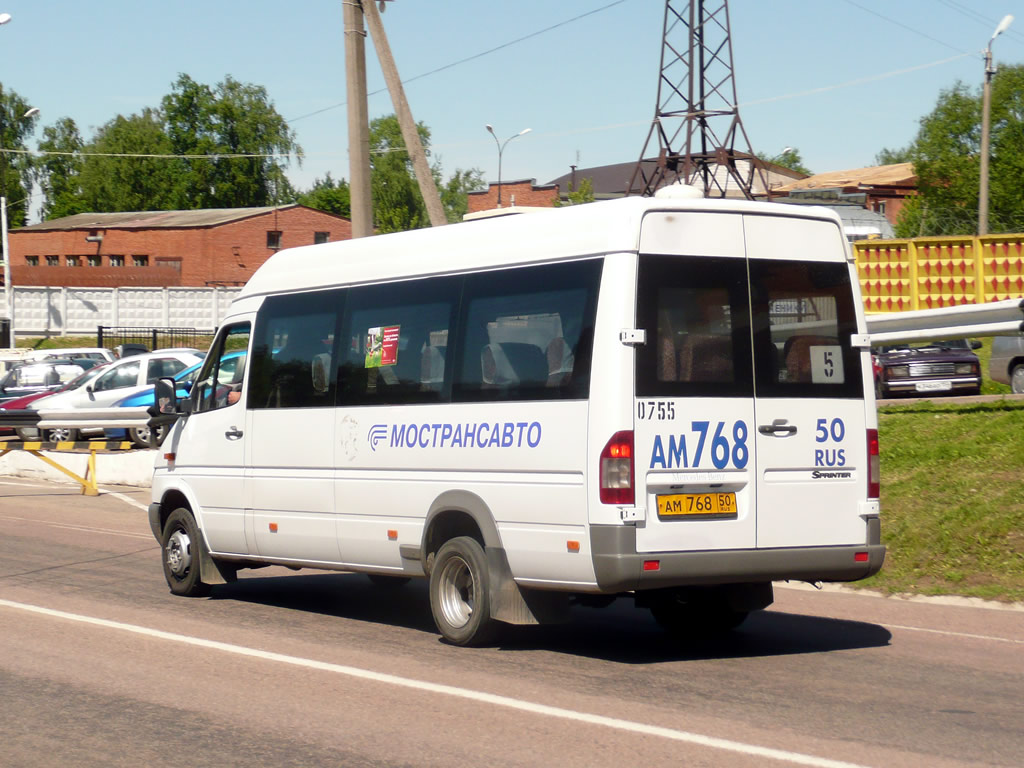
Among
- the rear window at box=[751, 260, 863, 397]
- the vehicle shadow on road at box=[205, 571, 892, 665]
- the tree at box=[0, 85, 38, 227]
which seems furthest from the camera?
the tree at box=[0, 85, 38, 227]

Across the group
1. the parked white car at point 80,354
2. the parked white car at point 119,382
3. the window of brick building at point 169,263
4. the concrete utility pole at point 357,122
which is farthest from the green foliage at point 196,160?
the concrete utility pole at point 357,122

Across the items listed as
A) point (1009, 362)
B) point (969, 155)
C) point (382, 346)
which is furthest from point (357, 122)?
point (969, 155)

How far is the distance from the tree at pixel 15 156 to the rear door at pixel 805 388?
3954 inches

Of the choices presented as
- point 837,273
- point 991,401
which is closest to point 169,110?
point 991,401

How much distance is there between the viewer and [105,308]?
58.6 m

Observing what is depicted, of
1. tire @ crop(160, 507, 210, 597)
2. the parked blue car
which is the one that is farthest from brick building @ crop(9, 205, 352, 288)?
tire @ crop(160, 507, 210, 597)

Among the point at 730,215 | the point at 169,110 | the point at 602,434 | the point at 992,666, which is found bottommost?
the point at 992,666

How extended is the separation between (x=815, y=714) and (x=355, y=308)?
4.84 m

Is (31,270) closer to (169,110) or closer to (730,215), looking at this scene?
(169,110)

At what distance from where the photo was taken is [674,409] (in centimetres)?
807

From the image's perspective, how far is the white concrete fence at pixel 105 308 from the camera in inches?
2280

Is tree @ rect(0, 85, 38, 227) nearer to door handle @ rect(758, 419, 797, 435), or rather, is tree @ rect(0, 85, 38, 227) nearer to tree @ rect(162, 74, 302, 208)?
tree @ rect(162, 74, 302, 208)

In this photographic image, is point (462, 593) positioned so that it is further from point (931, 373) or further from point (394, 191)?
point (394, 191)

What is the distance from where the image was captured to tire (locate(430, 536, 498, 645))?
8.73 metres
